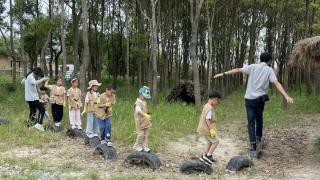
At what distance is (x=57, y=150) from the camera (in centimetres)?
1017

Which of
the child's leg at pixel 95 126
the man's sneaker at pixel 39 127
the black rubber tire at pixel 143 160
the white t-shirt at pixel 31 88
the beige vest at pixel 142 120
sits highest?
the white t-shirt at pixel 31 88

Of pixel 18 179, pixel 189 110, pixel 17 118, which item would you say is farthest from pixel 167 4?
pixel 18 179

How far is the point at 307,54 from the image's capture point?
11.0 metres

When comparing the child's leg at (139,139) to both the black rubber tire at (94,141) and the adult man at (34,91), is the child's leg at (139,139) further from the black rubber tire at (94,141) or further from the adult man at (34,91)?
the adult man at (34,91)

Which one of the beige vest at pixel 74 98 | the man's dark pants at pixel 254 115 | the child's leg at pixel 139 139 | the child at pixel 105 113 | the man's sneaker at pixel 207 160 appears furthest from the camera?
the beige vest at pixel 74 98

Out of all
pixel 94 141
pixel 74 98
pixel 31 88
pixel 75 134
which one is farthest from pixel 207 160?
pixel 31 88

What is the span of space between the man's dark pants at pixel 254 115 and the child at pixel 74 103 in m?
4.53

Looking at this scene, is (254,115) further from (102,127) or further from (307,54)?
(102,127)

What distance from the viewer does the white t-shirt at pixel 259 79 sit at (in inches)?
378

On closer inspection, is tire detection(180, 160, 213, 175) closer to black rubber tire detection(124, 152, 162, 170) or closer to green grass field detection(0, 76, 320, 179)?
black rubber tire detection(124, 152, 162, 170)

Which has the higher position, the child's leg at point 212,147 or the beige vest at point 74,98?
the beige vest at point 74,98

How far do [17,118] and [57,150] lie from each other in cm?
439

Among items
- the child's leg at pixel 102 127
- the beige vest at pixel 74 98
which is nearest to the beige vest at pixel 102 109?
the child's leg at pixel 102 127

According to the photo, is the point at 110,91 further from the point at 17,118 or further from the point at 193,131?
the point at 17,118
